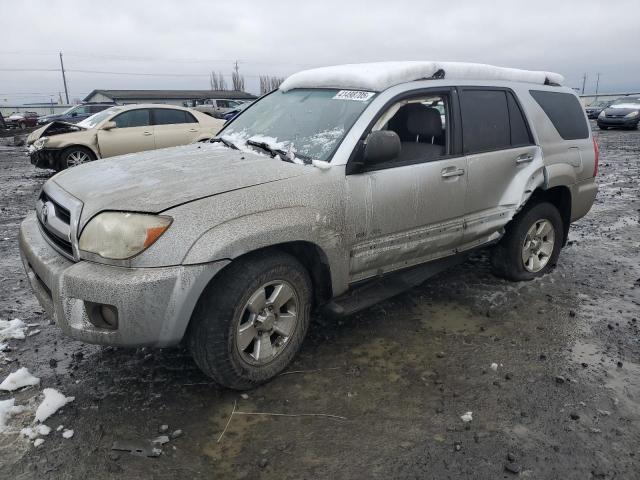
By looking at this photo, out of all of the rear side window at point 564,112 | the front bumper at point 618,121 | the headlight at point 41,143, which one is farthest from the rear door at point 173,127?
the front bumper at point 618,121

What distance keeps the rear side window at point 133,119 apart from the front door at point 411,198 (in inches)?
324

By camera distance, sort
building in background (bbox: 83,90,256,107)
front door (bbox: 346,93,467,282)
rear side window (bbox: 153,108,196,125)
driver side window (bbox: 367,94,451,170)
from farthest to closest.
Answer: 1. building in background (bbox: 83,90,256,107)
2. rear side window (bbox: 153,108,196,125)
3. driver side window (bbox: 367,94,451,170)
4. front door (bbox: 346,93,467,282)

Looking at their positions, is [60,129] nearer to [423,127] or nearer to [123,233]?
[423,127]

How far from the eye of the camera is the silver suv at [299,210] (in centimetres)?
243

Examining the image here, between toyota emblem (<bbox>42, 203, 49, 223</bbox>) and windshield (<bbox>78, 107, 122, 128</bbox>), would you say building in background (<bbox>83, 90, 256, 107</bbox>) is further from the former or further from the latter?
toyota emblem (<bbox>42, 203, 49, 223</bbox>)

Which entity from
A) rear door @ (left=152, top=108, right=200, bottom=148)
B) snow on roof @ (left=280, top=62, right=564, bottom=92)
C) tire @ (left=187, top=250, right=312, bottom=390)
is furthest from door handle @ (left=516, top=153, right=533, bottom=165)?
rear door @ (left=152, top=108, right=200, bottom=148)

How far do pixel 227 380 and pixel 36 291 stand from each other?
4.17 ft

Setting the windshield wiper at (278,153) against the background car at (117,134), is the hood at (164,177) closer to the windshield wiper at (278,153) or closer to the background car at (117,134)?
the windshield wiper at (278,153)

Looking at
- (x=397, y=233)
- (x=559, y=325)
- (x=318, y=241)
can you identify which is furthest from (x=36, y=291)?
(x=559, y=325)

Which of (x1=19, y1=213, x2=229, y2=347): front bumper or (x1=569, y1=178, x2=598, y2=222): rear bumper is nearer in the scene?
(x1=19, y1=213, x2=229, y2=347): front bumper

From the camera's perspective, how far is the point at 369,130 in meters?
3.12

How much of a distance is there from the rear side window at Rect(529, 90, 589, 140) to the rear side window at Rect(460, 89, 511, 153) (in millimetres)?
535

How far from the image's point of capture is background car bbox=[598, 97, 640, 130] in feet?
68.6

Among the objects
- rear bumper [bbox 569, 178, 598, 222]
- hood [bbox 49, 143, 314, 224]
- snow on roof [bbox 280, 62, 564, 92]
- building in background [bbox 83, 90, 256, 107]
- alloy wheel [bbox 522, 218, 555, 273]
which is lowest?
alloy wheel [bbox 522, 218, 555, 273]
